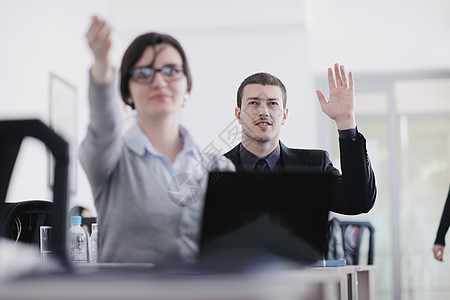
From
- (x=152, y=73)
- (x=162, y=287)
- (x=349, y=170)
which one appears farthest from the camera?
(x=349, y=170)

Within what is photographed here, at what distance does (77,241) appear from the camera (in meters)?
2.40

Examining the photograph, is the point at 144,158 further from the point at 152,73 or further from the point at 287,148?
the point at 287,148

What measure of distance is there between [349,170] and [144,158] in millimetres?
645

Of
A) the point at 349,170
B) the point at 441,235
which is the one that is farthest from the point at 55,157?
the point at 441,235

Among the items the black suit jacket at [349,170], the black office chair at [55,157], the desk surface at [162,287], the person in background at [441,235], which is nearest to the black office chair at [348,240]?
the person in background at [441,235]

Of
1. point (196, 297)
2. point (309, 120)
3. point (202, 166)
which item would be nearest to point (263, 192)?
point (202, 166)

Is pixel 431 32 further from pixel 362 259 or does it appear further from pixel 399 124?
pixel 362 259

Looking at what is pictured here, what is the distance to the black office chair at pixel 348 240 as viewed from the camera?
3.81 metres

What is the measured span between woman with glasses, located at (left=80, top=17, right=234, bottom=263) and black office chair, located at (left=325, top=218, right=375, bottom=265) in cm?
251

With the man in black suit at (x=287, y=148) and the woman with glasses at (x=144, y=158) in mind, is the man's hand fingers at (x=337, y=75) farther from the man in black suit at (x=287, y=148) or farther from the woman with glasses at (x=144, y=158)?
the woman with glasses at (x=144, y=158)

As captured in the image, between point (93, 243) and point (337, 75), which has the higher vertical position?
point (337, 75)

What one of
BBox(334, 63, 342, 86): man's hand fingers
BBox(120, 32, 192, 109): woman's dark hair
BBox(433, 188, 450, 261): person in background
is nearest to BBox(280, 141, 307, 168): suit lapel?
BBox(334, 63, 342, 86): man's hand fingers

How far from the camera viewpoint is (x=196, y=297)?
0.63 m

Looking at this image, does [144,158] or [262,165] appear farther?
[262,165]
